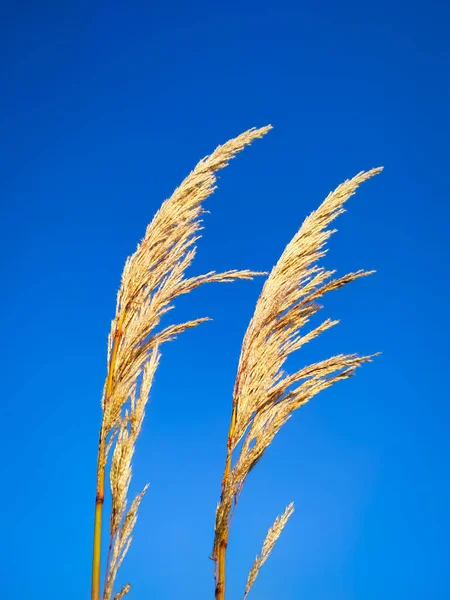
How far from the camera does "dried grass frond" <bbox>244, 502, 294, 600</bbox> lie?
8.71 feet

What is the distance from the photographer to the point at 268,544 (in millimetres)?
2773

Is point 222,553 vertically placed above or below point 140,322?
below

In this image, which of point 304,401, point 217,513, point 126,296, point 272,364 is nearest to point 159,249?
point 126,296

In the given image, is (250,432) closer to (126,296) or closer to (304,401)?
(304,401)

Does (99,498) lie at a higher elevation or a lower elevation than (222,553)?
higher

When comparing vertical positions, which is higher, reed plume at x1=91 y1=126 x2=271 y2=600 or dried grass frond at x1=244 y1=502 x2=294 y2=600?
reed plume at x1=91 y1=126 x2=271 y2=600

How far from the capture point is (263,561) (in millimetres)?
2697

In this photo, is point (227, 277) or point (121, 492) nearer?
point (121, 492)

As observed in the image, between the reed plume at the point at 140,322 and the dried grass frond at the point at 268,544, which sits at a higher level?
the reed plume at the point at 140,322

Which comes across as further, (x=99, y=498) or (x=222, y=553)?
(x=99, y=498)

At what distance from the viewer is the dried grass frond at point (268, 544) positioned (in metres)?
2.66

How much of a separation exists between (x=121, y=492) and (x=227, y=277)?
1.25m

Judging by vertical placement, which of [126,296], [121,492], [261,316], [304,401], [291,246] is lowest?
[121,492]

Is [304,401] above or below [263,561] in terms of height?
above
